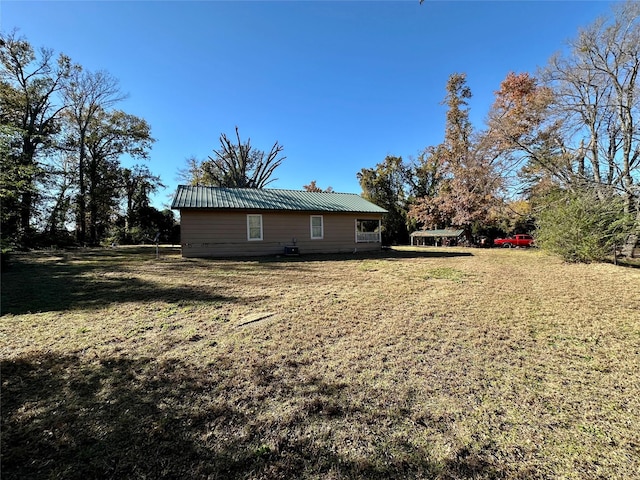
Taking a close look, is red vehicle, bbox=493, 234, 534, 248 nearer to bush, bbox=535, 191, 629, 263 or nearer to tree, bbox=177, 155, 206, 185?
bush, bbox=535, 191, 629, 263

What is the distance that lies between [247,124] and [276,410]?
25.3m

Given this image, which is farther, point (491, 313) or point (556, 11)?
point (556, 11)

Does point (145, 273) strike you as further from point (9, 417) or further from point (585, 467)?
point (585, 467)

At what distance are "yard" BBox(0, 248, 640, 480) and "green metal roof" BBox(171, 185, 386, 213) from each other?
7155 millimetres

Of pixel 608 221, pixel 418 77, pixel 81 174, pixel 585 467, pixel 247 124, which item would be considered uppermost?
pixel 247 124

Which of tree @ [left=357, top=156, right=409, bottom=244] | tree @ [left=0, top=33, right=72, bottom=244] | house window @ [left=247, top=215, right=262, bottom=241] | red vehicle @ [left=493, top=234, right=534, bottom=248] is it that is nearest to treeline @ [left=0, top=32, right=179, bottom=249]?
tree @ [left=0, top=33, right=72, bottom=244]

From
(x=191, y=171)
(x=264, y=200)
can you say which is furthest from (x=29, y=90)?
(x=264, y=200)

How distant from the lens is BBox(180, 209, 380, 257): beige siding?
1158 centimetres

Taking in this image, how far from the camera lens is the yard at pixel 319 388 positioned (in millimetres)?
1649

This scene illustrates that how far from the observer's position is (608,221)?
8930 mm

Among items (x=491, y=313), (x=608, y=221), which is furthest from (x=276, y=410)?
(x=608, y=221)

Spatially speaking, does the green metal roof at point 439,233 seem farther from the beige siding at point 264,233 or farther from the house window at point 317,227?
the house window at point 317,227

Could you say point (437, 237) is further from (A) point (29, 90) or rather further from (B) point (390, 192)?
(A) point (29, 90)

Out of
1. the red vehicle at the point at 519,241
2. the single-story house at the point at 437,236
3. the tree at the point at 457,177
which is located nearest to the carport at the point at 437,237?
the single-story house at the point at 437,236
